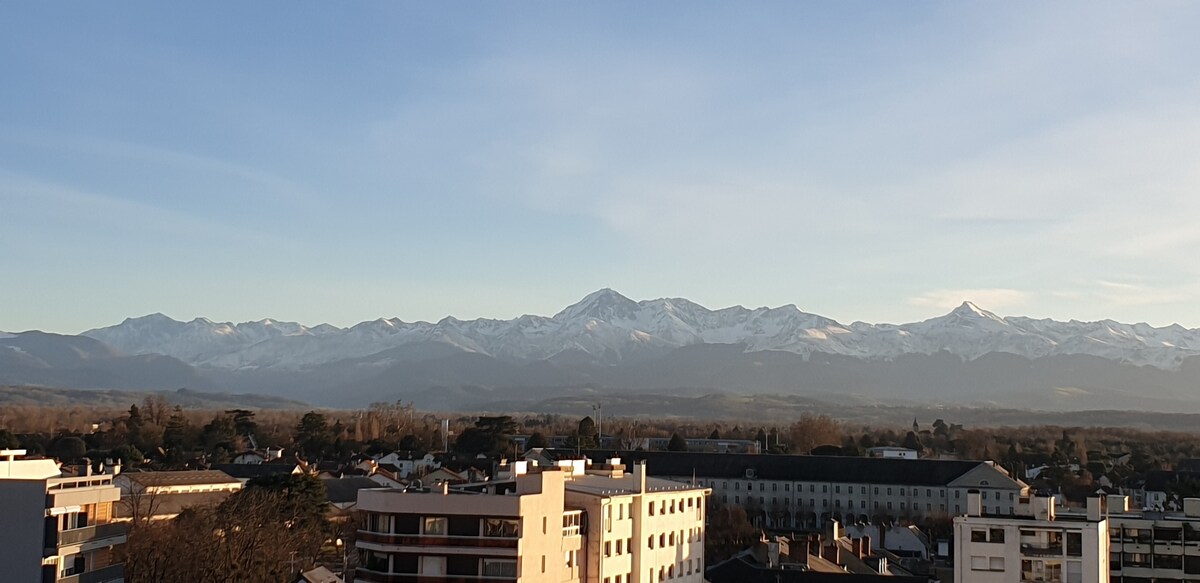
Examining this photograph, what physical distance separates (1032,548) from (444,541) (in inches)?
710

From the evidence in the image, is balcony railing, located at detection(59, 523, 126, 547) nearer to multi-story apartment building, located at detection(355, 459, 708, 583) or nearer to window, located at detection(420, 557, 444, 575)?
multi-story apartment building, located at detection(355, 459, 708, 583)

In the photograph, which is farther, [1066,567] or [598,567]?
[1066,567]

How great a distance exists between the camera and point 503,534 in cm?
3111

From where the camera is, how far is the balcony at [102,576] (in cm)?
3271

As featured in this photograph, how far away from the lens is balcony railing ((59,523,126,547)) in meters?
32.1

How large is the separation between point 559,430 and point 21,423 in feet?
197

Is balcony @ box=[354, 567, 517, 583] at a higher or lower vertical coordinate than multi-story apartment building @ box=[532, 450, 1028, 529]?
higher

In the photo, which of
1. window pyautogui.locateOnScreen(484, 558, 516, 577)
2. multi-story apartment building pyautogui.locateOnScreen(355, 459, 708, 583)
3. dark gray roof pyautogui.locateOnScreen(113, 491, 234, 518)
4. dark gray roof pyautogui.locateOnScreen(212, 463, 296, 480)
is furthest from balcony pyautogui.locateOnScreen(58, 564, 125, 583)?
dark gray roof pyautogui.locateOnScreen(212, 463, 296, 480)

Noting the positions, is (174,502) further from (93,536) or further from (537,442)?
(537,442)

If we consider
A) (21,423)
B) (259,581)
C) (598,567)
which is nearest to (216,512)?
(259,581)

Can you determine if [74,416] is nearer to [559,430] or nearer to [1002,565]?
[559,430]

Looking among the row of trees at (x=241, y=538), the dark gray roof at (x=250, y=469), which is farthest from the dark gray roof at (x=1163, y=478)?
the row of trees at (x=241, y=538)

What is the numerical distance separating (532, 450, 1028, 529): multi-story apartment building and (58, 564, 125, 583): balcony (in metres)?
48.8

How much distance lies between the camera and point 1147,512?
48188mm
